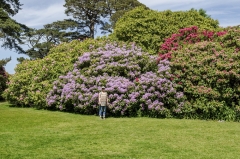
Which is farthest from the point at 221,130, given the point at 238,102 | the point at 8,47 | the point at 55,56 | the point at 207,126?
the point at 8,47

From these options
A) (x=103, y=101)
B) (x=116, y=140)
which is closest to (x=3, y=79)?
(x=103, y=101)

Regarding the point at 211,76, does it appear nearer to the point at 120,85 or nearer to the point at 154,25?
the point at 120,85

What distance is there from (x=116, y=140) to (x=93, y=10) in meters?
35.9

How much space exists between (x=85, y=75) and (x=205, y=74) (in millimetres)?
6067

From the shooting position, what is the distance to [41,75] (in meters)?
18.4

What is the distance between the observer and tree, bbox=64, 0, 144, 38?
4234 cm

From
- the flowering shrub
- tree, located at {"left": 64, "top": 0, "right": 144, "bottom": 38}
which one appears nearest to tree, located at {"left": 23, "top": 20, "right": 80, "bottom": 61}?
tree, located at {"left": 64, "top": 0, "right": 144, "bottom": 38}

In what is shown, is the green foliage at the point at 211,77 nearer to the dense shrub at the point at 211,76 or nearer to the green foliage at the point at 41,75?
the dense shrub at the point at 211,76

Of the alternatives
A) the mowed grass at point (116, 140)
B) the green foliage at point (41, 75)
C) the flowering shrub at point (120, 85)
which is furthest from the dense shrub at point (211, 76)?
the green foliage at point (41, 75)

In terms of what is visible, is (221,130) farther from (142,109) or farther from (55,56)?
(55,56)

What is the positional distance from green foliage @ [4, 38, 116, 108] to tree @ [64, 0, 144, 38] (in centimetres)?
2302

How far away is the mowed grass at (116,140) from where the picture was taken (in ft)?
25.0

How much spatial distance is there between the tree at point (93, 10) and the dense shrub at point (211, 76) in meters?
27.4

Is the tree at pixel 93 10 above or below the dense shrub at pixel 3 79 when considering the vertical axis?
above
